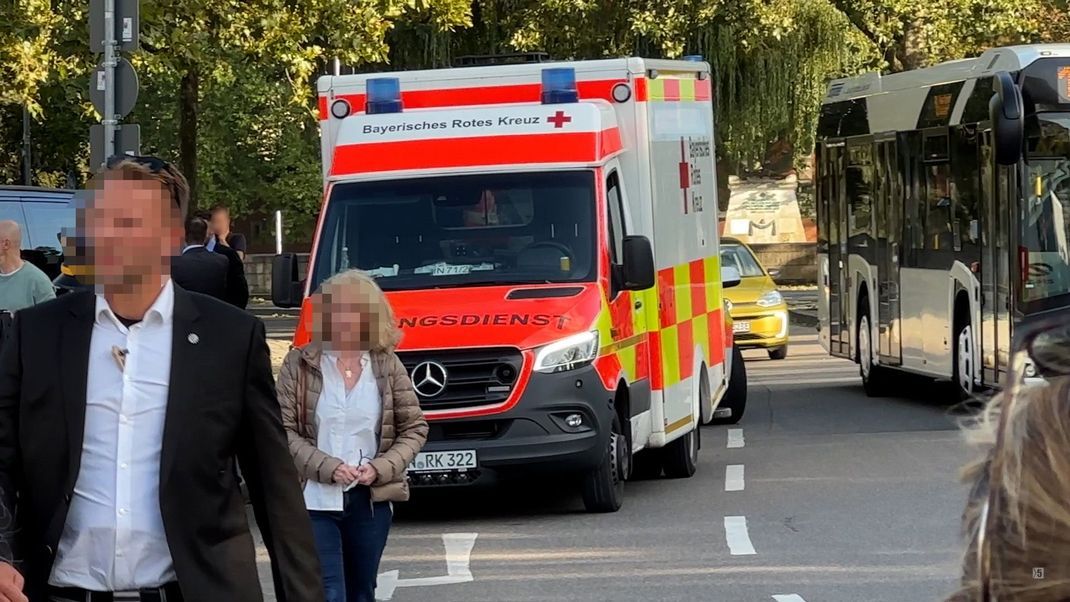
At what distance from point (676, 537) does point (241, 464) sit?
274 inches

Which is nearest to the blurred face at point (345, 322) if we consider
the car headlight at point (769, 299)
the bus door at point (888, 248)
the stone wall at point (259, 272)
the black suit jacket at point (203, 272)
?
the black suit jacket at point (203, 272)

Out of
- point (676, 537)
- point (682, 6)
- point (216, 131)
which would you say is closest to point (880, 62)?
point (682, 6)

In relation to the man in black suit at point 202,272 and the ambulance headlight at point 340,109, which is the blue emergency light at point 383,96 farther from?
the man in black suit at point 202,272

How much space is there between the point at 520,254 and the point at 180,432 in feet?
27.0

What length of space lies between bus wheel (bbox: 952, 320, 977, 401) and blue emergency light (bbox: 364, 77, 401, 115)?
6.67 meters

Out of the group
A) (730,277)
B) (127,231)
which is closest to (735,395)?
(730,277)

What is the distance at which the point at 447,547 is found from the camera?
1089 centimetres

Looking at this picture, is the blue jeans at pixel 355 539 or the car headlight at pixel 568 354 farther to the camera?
the car headlight at pixel 568 354

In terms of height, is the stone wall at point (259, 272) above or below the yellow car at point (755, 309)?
above

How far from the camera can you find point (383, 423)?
275 inches

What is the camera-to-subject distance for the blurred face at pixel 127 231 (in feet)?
12.4

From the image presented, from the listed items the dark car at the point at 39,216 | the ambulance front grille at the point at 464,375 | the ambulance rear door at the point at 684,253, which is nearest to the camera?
the ambulance front grille at the point at 464,375

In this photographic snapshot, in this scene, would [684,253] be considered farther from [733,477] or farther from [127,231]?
[127,231]

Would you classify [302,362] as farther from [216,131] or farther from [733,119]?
[216,131]
